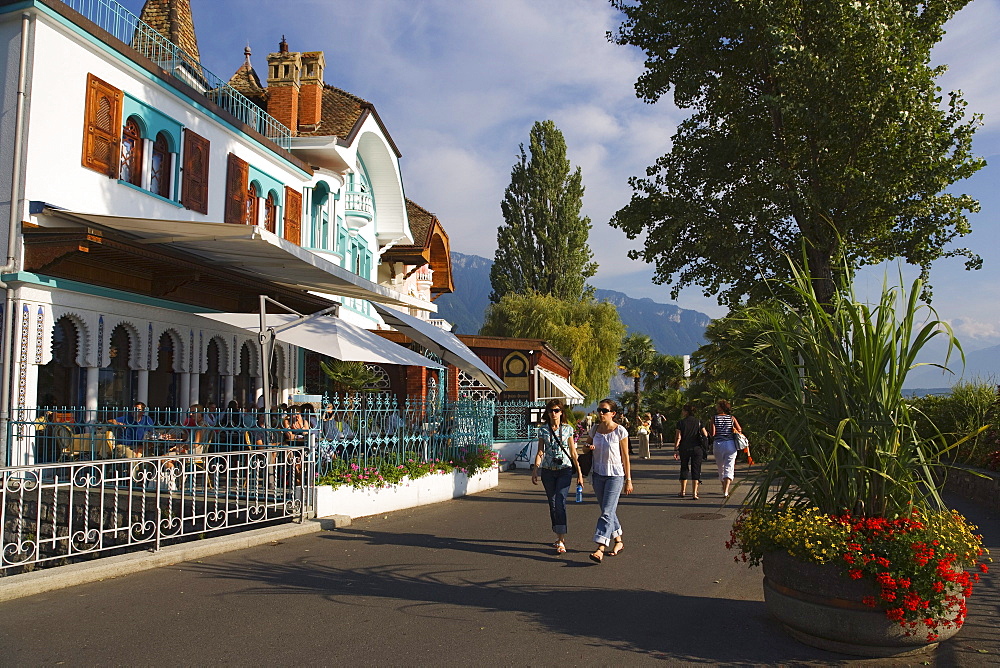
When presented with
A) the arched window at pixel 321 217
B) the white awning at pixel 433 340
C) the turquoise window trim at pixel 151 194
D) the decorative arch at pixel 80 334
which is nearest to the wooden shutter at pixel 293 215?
the arched window at pixel 321 217

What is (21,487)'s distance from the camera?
262 inches

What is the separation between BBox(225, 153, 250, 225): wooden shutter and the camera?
51.9 ft

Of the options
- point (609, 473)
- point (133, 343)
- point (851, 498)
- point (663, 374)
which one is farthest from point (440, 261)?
point (663, 374)

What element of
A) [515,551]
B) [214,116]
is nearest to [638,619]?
[515,551]

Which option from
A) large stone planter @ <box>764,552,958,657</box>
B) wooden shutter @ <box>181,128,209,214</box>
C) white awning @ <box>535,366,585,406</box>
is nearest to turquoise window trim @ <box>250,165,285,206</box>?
wooden shutter @ <box>181,128,209,214</box>

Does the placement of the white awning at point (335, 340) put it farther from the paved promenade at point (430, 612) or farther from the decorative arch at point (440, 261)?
the decorative arch at point (440, 261)

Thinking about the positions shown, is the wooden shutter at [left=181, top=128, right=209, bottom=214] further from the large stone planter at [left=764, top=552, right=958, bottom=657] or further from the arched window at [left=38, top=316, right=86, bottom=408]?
the large stone planter at [left=764, top=552, right=958, bottom=657]

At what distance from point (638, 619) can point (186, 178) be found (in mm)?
11730

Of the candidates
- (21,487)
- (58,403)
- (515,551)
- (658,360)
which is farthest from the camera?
(658,360)

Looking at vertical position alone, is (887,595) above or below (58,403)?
below

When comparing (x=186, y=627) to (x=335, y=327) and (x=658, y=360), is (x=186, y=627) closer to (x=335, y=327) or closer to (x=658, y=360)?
(x=335, y=327)

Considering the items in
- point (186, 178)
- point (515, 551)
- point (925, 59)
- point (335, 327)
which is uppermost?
point (925, 59)

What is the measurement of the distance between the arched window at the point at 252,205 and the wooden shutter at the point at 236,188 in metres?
0.28

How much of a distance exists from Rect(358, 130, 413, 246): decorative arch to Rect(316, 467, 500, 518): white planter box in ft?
36.4
